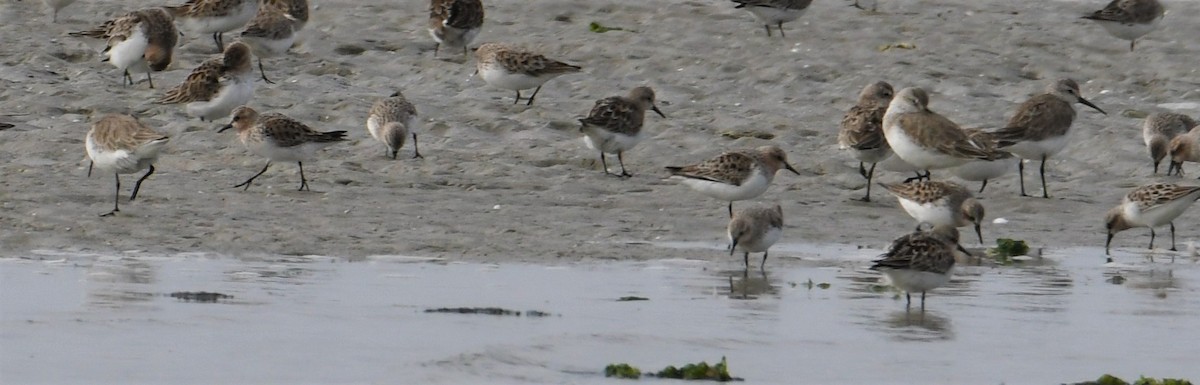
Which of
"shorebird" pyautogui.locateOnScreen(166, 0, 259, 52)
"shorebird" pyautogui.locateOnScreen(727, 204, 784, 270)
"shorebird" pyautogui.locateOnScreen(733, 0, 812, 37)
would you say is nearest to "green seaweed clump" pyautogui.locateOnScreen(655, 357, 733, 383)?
"shorebird" pyautogui.locateOnScreen(727, 204, 784, 270)

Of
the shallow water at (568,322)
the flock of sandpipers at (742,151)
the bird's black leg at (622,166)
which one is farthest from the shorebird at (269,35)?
the shallow water at (568,322)

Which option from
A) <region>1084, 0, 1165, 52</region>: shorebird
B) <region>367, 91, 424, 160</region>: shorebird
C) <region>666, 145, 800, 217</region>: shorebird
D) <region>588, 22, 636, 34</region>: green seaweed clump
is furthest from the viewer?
<region>588, 22, 636, 34</region>: green seaweed clump

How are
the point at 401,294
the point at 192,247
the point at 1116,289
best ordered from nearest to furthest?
the point at 401,294
the point at 1116,289
the point at 192,247

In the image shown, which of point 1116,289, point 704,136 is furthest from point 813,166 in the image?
point 1116,289

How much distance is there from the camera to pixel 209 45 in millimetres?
22641

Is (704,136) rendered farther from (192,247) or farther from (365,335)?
(365,335)

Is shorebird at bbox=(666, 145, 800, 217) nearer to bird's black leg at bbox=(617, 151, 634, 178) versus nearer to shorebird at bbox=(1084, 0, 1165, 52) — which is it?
bird's black leg at bbox=(617, 151, 634, 178)

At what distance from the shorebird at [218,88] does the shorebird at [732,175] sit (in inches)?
208

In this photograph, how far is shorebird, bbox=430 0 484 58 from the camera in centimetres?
2167

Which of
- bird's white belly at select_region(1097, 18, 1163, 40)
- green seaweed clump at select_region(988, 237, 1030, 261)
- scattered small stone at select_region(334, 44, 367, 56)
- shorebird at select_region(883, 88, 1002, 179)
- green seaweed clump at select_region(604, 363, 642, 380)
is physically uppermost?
green seaweed clump at select_region(604, 363, 642, 380)

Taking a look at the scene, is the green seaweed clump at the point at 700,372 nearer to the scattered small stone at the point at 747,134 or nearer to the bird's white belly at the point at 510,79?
the scattered small stone at the point at 747,134

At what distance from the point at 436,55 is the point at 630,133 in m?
5.54

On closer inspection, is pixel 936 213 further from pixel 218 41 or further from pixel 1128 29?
pixel 218 41

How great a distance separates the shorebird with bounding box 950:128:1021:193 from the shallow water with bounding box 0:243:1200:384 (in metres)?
2.84
